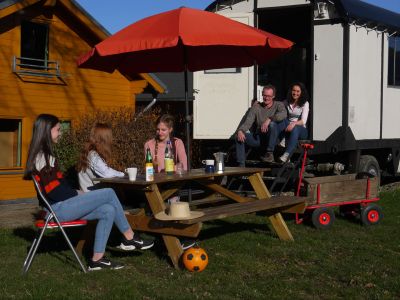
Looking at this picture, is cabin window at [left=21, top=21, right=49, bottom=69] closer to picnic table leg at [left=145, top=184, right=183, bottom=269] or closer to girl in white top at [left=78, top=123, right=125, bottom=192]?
girl in white top at [left=78, top=123, right=125, bottom=192]

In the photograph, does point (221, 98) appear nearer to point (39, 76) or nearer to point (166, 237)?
point (39, 76)

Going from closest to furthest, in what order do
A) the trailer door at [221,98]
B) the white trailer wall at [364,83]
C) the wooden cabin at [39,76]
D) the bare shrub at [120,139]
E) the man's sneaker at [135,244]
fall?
the man's sneaker at [135,244], the white trailer wall at [364,83], the trailer door at [221,98], the bare shrub at [120,139], the wooden cabin at [39,76]

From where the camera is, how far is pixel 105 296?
16.6 ft

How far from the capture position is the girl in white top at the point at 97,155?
6312 millimetres

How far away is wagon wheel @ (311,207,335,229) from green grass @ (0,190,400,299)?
17cm

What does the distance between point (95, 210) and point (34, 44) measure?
9562 mm

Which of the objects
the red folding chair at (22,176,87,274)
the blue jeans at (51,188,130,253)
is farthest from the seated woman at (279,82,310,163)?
the red folding chair at (22,176,87,274)

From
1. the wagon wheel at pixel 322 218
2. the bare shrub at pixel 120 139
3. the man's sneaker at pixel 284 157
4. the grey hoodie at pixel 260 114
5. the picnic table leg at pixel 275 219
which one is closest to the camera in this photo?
the picnic table leg at pixel 275 219

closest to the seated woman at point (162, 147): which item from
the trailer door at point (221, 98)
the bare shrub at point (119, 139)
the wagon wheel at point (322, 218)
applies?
the wagon wheel at point (322, 218)

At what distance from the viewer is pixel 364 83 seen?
1102 cm

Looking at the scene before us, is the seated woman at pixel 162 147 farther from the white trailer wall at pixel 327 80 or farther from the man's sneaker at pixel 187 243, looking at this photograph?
the white trailer wall at pixel 327 80

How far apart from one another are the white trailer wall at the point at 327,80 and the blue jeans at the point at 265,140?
51.4 inches

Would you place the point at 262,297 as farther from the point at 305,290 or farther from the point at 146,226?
the point at 146,226

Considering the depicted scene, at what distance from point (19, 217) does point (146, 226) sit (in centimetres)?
472
